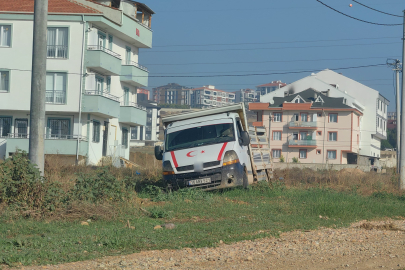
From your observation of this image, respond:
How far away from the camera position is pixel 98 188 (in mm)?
12133

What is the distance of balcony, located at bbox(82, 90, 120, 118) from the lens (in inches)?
1444

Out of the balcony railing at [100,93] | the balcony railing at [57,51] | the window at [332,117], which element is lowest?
the balcony railing at [100,93]

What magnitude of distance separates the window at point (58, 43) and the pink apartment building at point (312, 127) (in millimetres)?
47099

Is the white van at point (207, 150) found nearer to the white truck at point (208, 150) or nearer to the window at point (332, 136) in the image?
the white truck at point (208, 150)

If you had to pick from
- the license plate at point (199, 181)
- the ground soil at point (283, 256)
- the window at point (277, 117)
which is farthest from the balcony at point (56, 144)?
the window at point (277, 117)

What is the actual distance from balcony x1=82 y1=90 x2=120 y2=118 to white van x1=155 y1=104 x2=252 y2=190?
20213 millimetres

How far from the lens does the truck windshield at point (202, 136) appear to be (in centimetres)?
1614

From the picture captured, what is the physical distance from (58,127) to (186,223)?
1117 inches

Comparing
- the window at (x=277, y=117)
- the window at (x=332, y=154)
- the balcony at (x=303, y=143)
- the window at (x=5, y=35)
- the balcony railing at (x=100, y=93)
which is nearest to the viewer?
the window at (x=5, y=35)

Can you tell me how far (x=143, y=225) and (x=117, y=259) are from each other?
122 inches

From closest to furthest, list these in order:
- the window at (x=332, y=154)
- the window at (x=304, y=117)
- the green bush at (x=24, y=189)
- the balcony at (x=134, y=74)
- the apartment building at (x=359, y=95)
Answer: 1. the green bush at (x=24, y=189)
2. the balcony at (x=134, y=74)
3. the window at (x=332, y=154)
4. the window at (x=304, y=117)
5. the apartment building at (x=359, y=95)

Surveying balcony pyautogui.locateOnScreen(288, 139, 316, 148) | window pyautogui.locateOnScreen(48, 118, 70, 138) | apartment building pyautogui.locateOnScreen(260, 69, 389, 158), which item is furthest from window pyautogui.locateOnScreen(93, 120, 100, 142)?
apartment building pyautogui.locateOnScreen(260, 69, 389, 158)

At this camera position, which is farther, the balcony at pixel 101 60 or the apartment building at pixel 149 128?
the apartment building at pixel 149 128

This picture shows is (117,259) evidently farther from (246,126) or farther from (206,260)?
(246,126)
